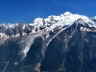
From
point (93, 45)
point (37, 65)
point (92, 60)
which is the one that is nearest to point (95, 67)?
point (92, 60)

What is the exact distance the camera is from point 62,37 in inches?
207

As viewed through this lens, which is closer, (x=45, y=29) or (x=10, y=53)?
(x=10, y=53)

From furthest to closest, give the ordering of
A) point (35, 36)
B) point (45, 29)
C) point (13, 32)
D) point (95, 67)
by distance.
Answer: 1. point (13, 32)
2. point (45, 29)
3. point (35, 36)
4. point (95, 67)

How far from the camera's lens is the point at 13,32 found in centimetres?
657

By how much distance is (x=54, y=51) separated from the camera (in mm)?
5215

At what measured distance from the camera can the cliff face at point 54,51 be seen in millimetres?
5062

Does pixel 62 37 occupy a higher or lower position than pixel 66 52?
higher

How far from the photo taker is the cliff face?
16.6 feet

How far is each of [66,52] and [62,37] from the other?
1.26 feet

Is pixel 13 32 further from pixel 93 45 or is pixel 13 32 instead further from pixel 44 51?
pixel 93 45

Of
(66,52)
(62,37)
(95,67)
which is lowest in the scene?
(95,67)

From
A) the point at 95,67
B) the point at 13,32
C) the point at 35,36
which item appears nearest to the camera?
the point at 95,67

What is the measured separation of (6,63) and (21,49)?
0.55 metres

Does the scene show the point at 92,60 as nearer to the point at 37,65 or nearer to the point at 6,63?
the point at 37,65
